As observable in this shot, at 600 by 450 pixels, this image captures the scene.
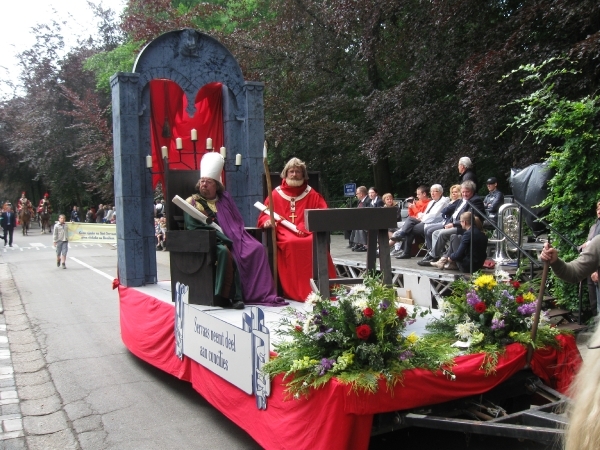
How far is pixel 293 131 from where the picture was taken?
17.2 metres

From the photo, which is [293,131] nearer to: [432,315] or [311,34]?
[311,34]

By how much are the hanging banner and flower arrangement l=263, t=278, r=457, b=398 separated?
21.1 m

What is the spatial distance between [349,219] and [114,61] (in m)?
21.2

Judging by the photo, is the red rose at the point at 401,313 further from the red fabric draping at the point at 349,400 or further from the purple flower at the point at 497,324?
the purple flower at the point at 497,324

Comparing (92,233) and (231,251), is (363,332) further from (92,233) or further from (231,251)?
(92,233)

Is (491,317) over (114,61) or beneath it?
beneath

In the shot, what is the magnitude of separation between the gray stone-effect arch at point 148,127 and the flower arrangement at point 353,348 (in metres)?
3.71

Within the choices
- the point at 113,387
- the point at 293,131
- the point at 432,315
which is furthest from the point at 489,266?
the point at 293,131

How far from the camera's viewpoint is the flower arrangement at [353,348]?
139 inches

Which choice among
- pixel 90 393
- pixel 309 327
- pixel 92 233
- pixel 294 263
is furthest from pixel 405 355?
pixel 92 233

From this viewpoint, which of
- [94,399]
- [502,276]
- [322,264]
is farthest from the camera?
[94,399]

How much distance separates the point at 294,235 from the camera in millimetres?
6598

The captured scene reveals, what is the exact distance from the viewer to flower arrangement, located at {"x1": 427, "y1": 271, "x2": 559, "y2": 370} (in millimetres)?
4035

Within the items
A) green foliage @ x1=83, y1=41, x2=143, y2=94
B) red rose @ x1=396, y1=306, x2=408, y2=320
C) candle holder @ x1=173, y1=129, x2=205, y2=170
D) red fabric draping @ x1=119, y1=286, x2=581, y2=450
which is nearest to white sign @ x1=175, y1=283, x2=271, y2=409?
red fabric draping @ x1=119, y1=286, x2=581, y2=450
